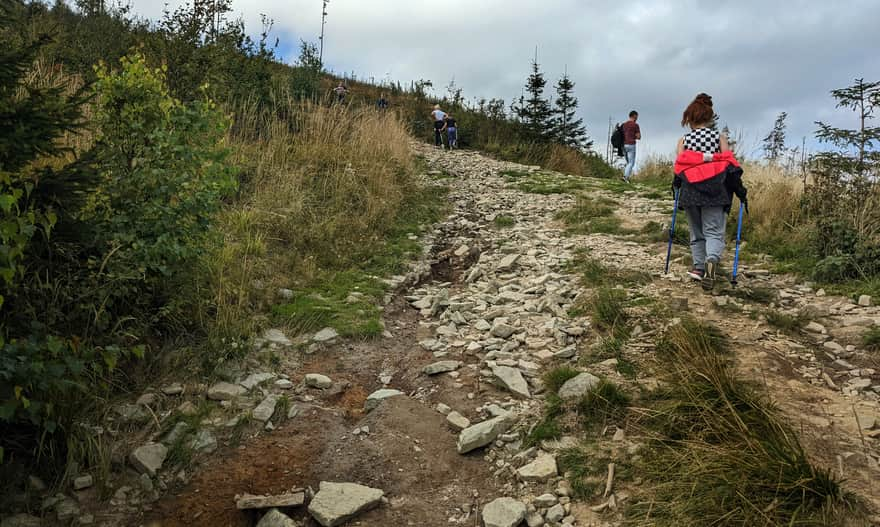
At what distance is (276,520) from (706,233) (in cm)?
494

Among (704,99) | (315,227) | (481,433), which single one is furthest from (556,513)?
(315,227)

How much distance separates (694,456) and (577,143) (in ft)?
64.3

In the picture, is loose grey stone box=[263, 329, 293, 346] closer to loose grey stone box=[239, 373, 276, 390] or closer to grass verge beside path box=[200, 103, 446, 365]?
grass verge beside path box=[200, 103, 446, 365]

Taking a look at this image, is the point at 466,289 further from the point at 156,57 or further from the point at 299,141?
the point at 156,57

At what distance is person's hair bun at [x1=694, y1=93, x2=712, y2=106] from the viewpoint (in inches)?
240

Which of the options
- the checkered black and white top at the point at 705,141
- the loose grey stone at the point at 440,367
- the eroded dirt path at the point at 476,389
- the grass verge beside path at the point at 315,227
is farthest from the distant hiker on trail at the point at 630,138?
the loose grey stone at the point at 440,367

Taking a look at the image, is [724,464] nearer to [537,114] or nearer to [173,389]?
[173,389]

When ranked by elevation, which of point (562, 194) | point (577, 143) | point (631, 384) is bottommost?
point (631, 384)

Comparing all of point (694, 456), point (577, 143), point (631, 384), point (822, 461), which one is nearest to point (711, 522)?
point (694, 456)

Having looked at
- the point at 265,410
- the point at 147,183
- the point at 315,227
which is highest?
the point at 147,183

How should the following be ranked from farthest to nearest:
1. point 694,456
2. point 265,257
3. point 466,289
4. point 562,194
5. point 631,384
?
point 562,194 < point 466,289 < point 265,257 < point 631,384 < point 694,456

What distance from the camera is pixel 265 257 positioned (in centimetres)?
637

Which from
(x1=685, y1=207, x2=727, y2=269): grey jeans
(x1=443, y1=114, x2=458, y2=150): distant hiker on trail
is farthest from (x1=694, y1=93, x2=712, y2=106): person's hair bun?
(x1=443, y1=114, x2=458, y2=150): distant hiker on trail

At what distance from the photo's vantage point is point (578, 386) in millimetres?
3975
